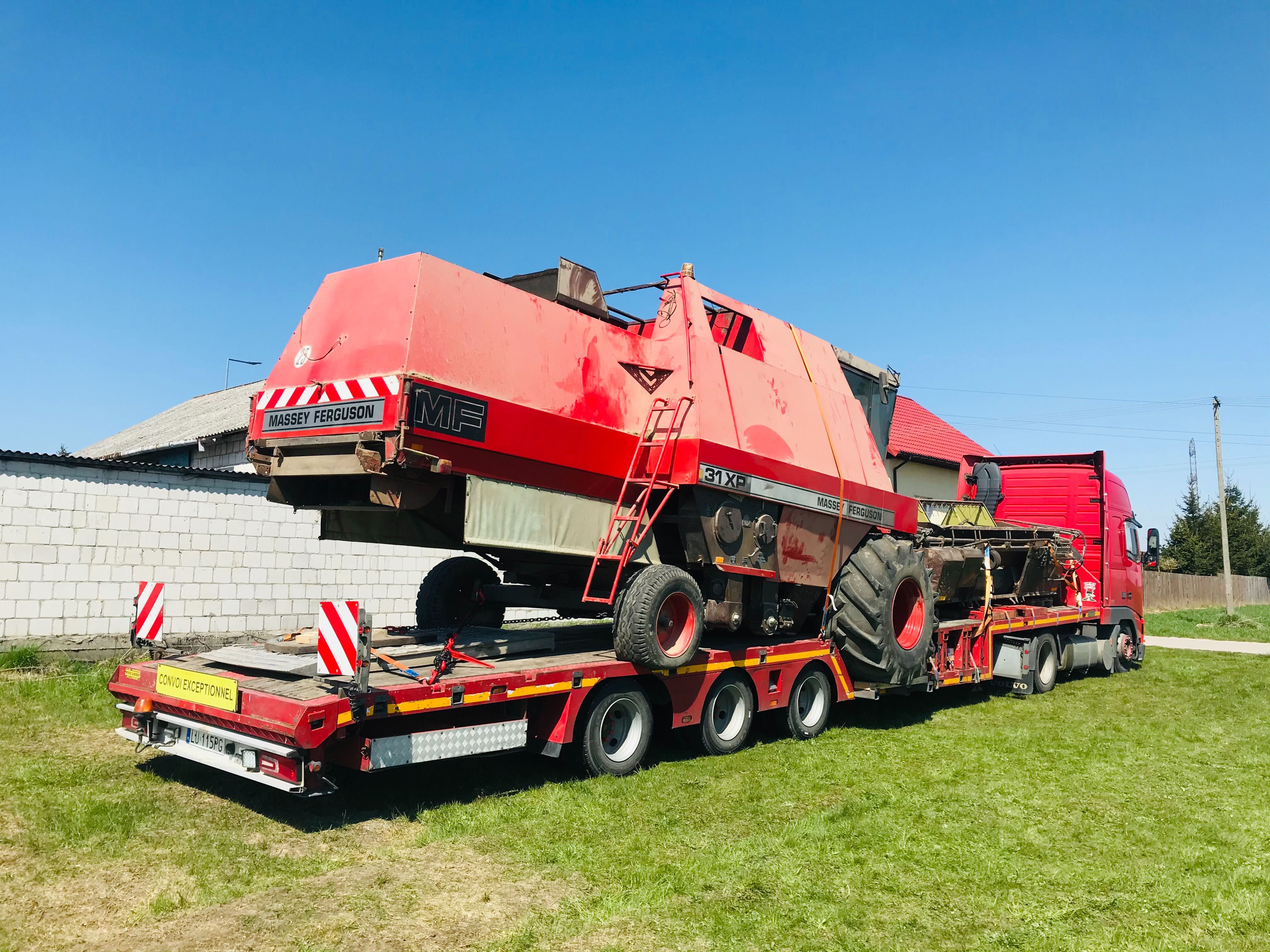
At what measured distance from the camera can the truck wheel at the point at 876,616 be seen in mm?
10250

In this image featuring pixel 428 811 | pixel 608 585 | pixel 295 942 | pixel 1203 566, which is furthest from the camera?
pixel 1203 566

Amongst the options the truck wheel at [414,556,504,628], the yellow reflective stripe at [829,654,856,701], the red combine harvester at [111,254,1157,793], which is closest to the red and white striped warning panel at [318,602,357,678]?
the red combine harvester at [111,254,1157,793]

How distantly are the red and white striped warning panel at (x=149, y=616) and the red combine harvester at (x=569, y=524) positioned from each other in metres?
0.50

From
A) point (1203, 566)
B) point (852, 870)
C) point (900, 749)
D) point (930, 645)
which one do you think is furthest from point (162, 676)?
point (1203, 566)

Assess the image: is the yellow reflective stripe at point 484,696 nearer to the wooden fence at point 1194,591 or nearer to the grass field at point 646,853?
the grass field at point 646,853

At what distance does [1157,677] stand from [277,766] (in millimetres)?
15099

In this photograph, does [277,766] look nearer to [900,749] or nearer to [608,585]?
[608,585]

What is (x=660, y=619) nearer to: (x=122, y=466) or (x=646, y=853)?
(x=646, y=853)

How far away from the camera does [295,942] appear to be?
4566 mm

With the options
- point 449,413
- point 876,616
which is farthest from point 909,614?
point 449,413

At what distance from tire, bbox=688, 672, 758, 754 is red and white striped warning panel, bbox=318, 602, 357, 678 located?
3.78m

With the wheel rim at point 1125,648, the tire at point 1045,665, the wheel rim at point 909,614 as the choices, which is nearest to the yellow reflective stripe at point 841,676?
the wheel rim at point 909,614

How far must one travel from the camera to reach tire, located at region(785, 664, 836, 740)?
9.88 m

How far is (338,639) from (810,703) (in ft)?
18.9
